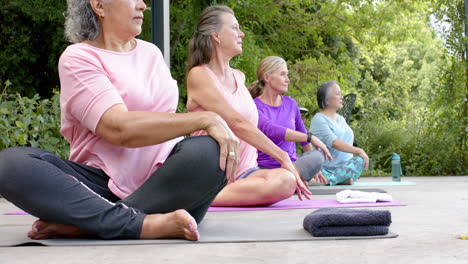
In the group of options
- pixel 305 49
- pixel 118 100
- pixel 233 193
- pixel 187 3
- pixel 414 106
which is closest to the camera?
pixel 118 100

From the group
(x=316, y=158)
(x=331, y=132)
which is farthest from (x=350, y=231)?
(x=331, y=132)

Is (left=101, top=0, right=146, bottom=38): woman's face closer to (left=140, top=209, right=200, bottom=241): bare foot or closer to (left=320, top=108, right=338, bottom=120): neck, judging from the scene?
(left=140, top=209, right=200, bottom=241): bare foot

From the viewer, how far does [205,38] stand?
168 inches

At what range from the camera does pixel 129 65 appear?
2.81 m

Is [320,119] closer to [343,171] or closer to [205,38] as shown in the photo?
[343,171]

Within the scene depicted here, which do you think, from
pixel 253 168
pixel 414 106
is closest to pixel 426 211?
pixel 253 168

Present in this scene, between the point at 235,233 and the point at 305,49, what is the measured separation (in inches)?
491

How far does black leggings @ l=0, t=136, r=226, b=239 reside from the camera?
2.57m

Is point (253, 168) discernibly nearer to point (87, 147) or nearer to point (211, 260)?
point (87, 147)

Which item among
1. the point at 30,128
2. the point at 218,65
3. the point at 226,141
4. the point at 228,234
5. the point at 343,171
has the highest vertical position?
the point at 218,65

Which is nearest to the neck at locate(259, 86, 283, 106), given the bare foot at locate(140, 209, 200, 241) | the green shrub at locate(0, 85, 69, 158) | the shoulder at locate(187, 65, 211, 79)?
the shoulder at locate(187, 65, 211, 79)

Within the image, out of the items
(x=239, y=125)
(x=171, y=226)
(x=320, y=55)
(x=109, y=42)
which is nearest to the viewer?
(x=171, y=226)

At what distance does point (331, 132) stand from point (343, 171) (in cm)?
46

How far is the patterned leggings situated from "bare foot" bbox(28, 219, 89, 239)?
4578mm
